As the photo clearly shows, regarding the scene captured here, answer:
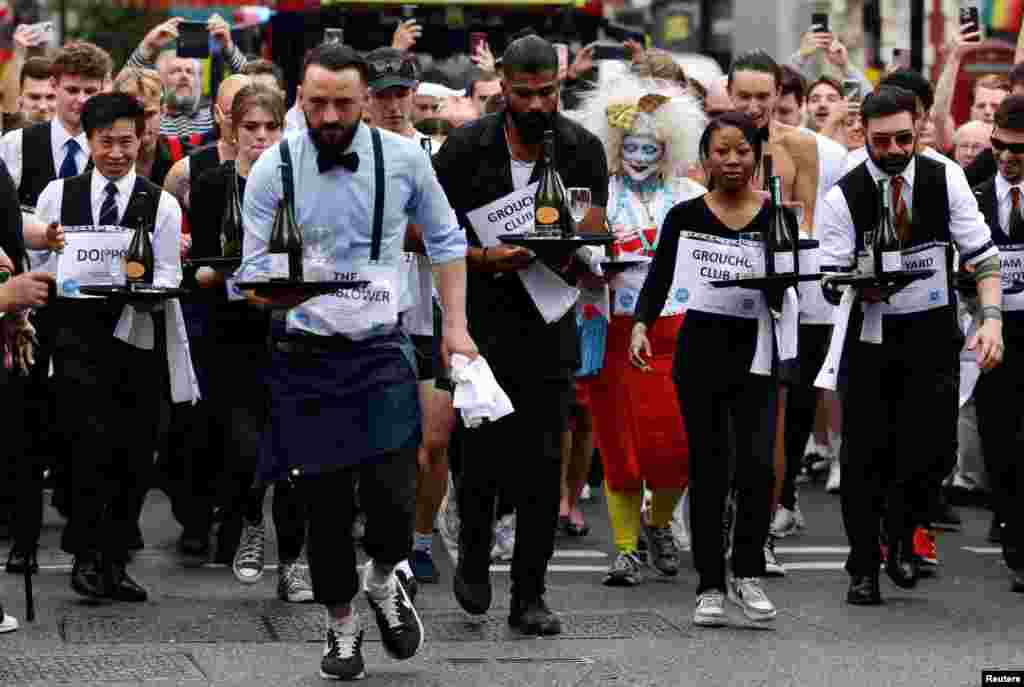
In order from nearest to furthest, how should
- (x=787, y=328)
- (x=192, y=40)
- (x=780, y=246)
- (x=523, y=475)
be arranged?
(x=523, y=475) → (x=780, y=246) → (x=787, y=328) → (x=192, y=40)

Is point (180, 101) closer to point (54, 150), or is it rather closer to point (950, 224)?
point (54, 150)

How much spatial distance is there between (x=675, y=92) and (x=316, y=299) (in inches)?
136

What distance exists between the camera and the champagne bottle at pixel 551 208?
8.96 m

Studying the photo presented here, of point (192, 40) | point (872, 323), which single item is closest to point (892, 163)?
point (872, 323)

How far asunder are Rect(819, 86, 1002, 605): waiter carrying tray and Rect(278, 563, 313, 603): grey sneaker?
7.18ft

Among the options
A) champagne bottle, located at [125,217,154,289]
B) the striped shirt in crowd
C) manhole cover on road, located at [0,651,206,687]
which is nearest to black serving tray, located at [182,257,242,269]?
champagne bottle, located at [125,217,154,289]

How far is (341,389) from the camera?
8.17 m

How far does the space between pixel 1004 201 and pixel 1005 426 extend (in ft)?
3.25

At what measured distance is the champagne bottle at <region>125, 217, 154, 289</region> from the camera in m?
9.73

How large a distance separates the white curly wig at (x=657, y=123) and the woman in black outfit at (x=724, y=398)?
4.42 ft

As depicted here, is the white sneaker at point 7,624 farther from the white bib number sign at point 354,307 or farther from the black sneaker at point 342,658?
the white bib number sign at point 354,307

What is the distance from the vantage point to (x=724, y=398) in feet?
30.9

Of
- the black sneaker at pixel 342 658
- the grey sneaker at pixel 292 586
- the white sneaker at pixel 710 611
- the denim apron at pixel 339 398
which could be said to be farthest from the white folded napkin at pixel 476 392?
the grey sneaker at pixel 292 586

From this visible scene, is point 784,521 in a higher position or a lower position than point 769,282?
lower
